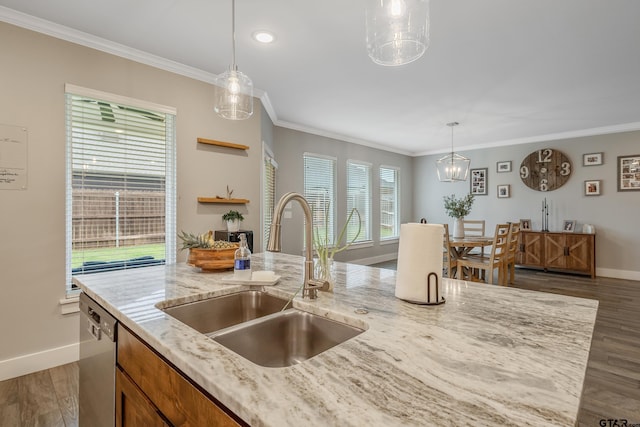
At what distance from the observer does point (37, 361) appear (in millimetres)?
2398

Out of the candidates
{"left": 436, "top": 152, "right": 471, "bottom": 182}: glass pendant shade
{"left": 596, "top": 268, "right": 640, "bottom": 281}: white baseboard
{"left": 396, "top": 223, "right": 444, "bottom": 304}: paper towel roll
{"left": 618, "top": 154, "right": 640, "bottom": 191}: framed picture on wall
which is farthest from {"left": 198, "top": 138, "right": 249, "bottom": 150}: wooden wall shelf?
{"left": 596, "top": 268, "right": 640, "bottom": 281}: white baseboard

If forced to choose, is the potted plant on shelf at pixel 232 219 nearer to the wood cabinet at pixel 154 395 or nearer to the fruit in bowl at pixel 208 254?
the fruit in bowl at pixel 208 254

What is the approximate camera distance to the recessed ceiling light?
2.54 meters

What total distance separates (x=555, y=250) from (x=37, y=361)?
697cm

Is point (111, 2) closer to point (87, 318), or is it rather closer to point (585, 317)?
point (87, 318)

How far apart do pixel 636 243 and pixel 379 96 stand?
16.3 ft

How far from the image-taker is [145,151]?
295cm

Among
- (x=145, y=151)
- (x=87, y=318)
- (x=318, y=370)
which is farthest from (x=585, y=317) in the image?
(x=145, y=151)

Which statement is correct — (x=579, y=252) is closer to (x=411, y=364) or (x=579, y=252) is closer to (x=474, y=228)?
(x=474, y=228)

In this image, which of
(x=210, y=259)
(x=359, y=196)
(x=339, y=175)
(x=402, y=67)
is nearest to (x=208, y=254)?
(x=210, y=259)

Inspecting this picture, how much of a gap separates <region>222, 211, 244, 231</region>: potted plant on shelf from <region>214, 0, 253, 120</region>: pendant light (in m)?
1.36

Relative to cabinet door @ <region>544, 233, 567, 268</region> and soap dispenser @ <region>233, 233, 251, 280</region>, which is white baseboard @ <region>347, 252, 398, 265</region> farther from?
soap dispenser @ <region>233, 233, 251, 280</region>

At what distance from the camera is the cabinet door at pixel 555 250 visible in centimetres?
547

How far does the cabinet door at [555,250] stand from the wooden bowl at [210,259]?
5940 millimetres
